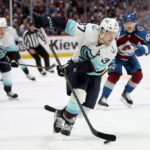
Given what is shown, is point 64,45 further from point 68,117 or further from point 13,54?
point 68,117

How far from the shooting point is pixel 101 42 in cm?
279

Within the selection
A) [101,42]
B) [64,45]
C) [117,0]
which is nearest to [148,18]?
[117,0]

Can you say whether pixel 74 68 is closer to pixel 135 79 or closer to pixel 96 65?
pixel 96 65

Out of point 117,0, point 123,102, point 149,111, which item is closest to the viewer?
point 149,111

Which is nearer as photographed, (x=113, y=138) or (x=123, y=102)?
(x=113, y=138)

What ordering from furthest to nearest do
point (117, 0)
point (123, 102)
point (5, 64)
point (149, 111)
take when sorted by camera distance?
point (117, 0)
point (5, 64)
point (123, 102)
point (149, 111)

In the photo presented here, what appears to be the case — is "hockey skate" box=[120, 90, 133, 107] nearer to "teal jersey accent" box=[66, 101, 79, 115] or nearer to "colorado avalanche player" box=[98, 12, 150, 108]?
"colorado avalanche player" box=[98, 12, 150, 108]

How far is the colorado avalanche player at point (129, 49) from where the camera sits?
3946 mm

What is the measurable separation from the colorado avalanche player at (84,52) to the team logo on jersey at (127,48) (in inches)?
47.1

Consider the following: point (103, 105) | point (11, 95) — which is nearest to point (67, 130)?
point (103, 105)

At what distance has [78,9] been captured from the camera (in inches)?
454

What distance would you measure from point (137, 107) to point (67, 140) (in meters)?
A: 1.64

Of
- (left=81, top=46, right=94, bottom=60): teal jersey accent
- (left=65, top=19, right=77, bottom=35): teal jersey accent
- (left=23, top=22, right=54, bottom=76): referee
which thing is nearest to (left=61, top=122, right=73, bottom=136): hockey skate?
(left=81, top=46, right=94, bottom=60): teal jersey accent

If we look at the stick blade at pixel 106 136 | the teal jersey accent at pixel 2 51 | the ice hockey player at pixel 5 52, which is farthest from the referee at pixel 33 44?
the stick blade at pixel 106 136
